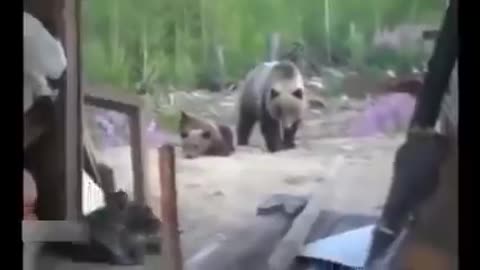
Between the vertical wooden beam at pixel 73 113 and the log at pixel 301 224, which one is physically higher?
the vertical wooden beam at pixel 73 113

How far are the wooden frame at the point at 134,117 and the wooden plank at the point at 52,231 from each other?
0.06 metres

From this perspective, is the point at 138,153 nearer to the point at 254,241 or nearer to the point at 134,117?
the point at 134,117

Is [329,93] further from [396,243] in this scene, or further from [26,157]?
[26,157]

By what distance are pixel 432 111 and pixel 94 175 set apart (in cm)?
32

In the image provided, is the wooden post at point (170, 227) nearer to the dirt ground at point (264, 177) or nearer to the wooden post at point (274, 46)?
the dirt ground at point (264, 177)

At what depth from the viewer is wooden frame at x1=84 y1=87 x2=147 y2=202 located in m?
0.67

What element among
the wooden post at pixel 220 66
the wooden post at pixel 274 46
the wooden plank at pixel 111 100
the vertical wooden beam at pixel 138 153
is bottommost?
the vertical wooden beam at pixel 138 153

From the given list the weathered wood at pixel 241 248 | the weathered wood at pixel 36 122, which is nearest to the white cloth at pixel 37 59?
the weathered wood at pixel 36 122

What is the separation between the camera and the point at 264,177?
671 millimetres

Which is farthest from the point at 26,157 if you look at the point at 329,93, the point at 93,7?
the point at 329,93

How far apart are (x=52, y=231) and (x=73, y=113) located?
0.37 ft

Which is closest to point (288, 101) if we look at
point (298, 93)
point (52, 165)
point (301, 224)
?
point (298, 93)

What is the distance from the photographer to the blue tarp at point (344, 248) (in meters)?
0.67

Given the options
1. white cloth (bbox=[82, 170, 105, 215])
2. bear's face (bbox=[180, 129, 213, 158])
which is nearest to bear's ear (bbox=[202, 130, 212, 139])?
bear's face (bbox=[180, 129, 213, 158])
